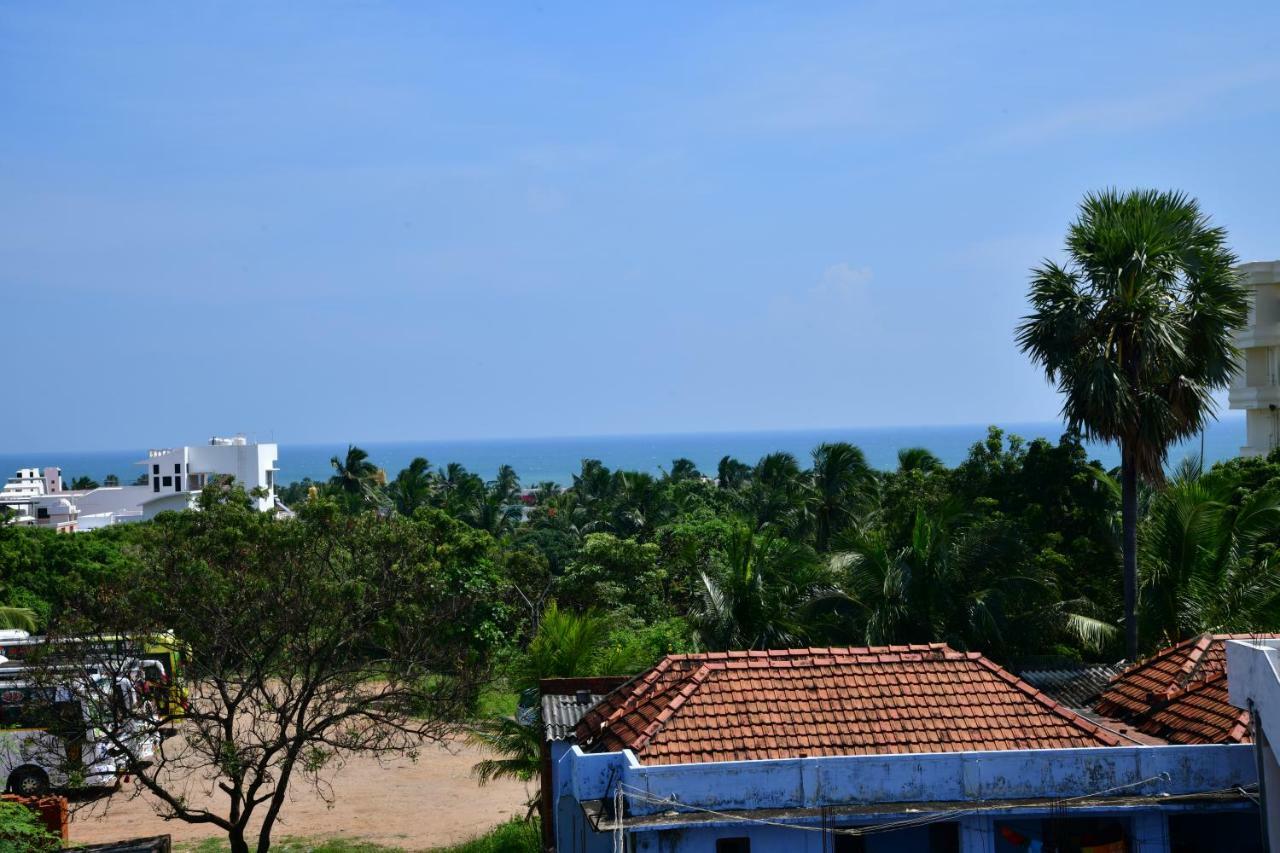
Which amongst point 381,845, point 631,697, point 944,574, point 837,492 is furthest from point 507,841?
point 837,492

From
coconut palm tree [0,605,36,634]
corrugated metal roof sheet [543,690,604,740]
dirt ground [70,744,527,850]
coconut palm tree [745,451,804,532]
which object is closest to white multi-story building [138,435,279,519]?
coconut palm tree [745,451,804,532]

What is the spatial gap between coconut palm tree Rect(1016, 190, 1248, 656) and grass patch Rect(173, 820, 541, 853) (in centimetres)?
1073

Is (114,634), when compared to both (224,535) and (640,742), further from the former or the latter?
(640,742)

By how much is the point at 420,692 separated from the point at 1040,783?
390 inches

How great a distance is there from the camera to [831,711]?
16.4m

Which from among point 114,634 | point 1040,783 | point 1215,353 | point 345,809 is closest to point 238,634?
point 114,634

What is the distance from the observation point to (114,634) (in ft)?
65.8

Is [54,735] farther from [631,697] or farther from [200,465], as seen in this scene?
[200,465]

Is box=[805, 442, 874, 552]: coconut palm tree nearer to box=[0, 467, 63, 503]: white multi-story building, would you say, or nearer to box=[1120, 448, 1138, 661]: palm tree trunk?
box=[1120, 448, 1138, 661]: palm tree trunk

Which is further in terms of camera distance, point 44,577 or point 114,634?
point 44,577

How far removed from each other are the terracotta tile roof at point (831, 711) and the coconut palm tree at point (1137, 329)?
6365mm

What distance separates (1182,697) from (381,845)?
14015mm

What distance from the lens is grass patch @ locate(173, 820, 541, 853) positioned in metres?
22.2

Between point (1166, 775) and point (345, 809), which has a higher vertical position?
point (1166, 775)
